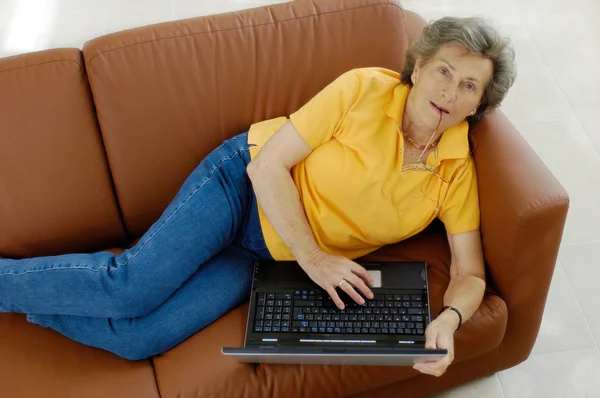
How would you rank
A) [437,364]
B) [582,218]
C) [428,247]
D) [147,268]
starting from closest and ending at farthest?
1. [437,364]
2. [147,268]
3. [428,247]
4. [582,218]

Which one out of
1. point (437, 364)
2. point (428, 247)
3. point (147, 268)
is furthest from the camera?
point (428, 247)

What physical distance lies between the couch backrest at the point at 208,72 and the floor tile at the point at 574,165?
3.09 feet

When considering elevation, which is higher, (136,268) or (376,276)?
(136,268)

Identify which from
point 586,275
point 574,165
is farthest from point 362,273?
point 574,165

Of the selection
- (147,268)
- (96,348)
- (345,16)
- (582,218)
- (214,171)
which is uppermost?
(345,16)

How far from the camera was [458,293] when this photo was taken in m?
1.56

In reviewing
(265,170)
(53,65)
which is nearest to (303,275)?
(265,170)

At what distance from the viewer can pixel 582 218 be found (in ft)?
7.51

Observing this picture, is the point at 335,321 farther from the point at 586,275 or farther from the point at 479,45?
the point at 586,275

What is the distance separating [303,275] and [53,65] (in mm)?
818

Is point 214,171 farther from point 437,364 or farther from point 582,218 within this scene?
point 582,218

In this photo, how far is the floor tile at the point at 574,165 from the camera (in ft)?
7.45

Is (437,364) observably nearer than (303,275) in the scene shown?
Yes

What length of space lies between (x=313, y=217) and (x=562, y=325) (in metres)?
0.93
